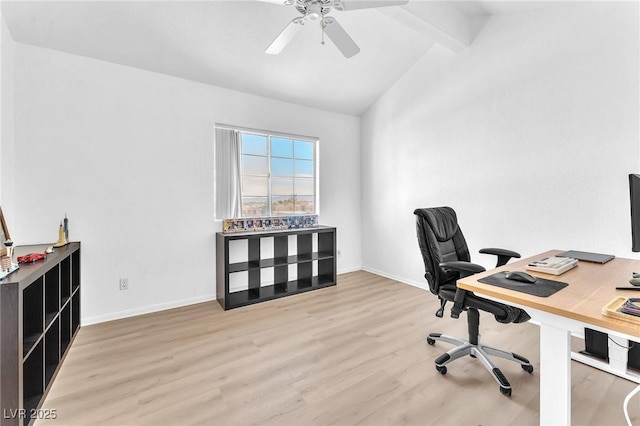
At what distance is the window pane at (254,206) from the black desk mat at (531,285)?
2987 millimetres

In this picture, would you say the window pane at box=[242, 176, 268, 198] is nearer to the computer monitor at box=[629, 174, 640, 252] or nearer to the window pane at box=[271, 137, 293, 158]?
the window pane at box=[271, 137, 293, 158]

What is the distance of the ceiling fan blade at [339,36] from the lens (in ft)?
6.65

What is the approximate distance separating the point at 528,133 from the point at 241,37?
3029mm

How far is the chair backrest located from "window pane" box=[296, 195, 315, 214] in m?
2.32

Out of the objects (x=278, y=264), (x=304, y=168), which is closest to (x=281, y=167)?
(x=304, y=168)

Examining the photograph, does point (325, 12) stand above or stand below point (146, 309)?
above

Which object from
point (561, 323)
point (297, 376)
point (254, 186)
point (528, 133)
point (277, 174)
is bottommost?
point (297, 376)

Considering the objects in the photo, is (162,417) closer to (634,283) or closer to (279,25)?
(634,283)

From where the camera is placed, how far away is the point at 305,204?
4.43 meters

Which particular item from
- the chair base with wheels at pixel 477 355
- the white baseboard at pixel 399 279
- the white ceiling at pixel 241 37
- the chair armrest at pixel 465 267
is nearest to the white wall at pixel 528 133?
the white baseboard at pixel 399 279

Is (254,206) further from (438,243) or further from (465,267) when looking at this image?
(465,267)

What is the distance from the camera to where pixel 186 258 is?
3396 millimetres

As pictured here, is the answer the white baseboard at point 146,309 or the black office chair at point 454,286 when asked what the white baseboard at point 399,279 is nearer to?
the white baseboard at point 146,309

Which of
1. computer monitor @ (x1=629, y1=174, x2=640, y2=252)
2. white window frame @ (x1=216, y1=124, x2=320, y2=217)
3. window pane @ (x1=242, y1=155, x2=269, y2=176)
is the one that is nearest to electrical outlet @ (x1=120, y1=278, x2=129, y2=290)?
white window frame @ (x1=216, y1=124, x2=320, y2=217)
